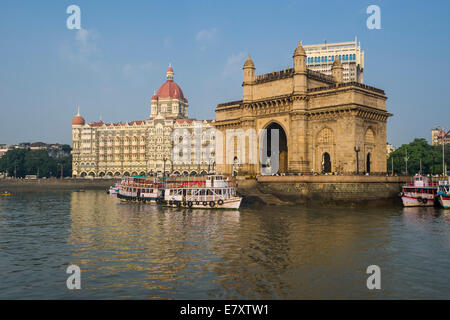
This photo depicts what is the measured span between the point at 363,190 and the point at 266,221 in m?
17.3

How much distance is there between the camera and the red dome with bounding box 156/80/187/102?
15875cm

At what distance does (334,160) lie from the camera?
173 feet

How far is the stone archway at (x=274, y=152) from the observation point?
62.7 meters

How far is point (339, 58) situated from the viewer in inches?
6073

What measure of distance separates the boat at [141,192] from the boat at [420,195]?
32094 millimetres

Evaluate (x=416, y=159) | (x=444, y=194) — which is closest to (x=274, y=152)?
(x=444, y=194)

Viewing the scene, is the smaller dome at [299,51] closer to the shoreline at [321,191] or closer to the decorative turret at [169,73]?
the shoreline at [321,191]

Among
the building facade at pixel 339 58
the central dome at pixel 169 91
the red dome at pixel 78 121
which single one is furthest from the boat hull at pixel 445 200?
the red dome at pixel 78 121

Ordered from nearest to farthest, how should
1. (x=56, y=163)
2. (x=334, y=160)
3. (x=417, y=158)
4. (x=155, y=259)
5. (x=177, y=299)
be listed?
1. (x=177, y=299)
2. (x=155, y=259)
3. (x=334, y=160)
4. (x=417, y=158)
5. (x=56, y=163)

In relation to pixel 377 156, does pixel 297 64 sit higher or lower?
higher
